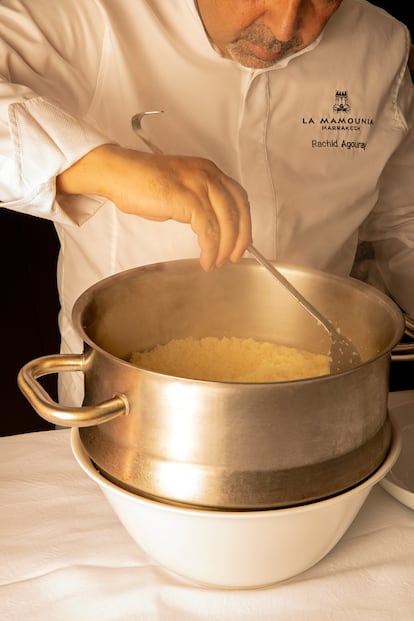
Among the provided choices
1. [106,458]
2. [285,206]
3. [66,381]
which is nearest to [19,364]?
[66,381]

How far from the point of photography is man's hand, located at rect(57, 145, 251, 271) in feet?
2.99

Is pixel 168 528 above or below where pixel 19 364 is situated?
above

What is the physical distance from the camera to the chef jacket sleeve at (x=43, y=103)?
1.02m

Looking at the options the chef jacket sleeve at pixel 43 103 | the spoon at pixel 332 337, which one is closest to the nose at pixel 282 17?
the chef jacket sleeve at pixel 43 103

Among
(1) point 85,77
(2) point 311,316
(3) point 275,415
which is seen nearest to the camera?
(3) point 275,415

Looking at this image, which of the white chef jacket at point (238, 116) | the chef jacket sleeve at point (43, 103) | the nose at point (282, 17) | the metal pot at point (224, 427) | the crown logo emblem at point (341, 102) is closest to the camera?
the metal pot at point (224, 427)

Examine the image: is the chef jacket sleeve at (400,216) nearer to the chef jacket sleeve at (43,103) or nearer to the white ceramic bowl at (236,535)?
the chef jacket sleeve at (43,103)

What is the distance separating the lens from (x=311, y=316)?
3.73 ft

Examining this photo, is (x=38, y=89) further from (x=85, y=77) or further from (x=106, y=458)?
(x=106, y=458)

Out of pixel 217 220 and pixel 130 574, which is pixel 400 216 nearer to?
pixel 217 220

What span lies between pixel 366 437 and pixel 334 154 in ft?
2.96

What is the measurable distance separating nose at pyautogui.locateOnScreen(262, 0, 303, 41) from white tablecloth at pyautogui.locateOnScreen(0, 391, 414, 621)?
29.1 inches

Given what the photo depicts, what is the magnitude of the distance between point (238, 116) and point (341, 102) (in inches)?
9.6

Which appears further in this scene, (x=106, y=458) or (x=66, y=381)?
(x=66, y=381)
